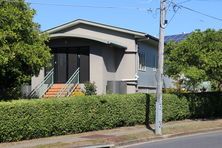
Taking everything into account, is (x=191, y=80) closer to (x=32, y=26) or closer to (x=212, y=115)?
(x=212, y=115)

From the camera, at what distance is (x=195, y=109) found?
102 feet

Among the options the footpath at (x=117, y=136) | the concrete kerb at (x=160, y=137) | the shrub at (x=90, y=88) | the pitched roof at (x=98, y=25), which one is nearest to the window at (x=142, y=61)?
the pitched roof at (x=98, y=25)

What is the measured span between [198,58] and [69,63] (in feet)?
33.1

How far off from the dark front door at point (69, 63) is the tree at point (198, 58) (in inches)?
252

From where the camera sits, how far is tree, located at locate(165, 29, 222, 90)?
2870cm

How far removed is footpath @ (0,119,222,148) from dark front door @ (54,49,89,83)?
29.3 ft

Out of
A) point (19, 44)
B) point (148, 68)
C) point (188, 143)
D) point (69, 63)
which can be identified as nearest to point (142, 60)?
point (148, 68)

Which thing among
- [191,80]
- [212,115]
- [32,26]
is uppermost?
[32,26]

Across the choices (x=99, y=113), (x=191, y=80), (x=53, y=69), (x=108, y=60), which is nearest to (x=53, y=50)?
(x=53, y=69)

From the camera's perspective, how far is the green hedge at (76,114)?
20078 mm

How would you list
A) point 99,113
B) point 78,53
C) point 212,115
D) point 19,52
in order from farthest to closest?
point 78,53
point 212,115
point 99,113
point 19,52

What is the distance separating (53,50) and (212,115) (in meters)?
11.5

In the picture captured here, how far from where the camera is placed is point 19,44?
20.8 m

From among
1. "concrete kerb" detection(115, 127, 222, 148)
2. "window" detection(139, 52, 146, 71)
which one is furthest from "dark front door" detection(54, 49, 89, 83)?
"concrete kerb" detection(115, 127, 222, 148)
